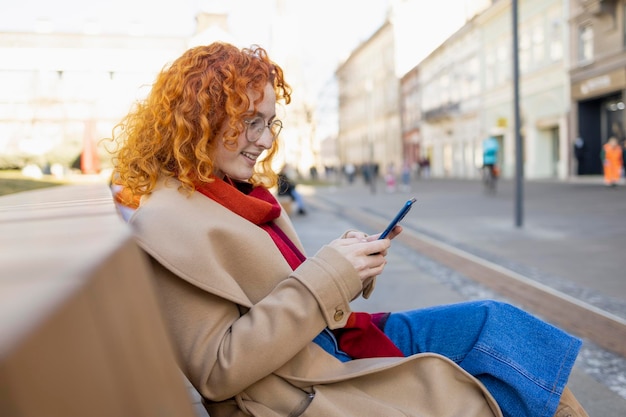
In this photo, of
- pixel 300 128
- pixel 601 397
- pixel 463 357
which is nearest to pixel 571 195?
pixel 601 397

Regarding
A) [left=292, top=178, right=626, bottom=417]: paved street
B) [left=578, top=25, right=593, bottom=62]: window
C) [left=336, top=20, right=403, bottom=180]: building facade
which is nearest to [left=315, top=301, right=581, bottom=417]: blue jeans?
[left=292, top=178, right=626, bottom=417]: paved street

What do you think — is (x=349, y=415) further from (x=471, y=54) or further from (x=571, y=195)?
(x=471, y=54)

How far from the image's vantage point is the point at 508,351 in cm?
174

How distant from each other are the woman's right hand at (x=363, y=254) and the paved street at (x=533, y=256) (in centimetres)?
179

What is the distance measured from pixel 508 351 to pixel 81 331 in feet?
4.71

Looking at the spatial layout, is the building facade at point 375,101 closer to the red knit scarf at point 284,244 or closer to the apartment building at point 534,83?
the apartment building at point 534,83

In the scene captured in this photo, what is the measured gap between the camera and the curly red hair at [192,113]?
178 centimetres

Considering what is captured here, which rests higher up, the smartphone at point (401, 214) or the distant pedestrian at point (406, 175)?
the smartphone at point (401, 214)

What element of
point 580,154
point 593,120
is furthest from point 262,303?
point 593,120

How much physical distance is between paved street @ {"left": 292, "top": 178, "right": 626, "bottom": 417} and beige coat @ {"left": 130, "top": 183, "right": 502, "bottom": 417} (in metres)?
1.67

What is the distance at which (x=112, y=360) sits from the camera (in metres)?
0.54

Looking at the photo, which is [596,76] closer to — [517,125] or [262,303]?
[517,125]

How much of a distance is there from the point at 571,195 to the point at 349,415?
1722cm

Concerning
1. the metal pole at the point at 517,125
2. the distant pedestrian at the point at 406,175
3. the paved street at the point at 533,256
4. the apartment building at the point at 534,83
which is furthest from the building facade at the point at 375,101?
the metal pole at the point at 517,125
